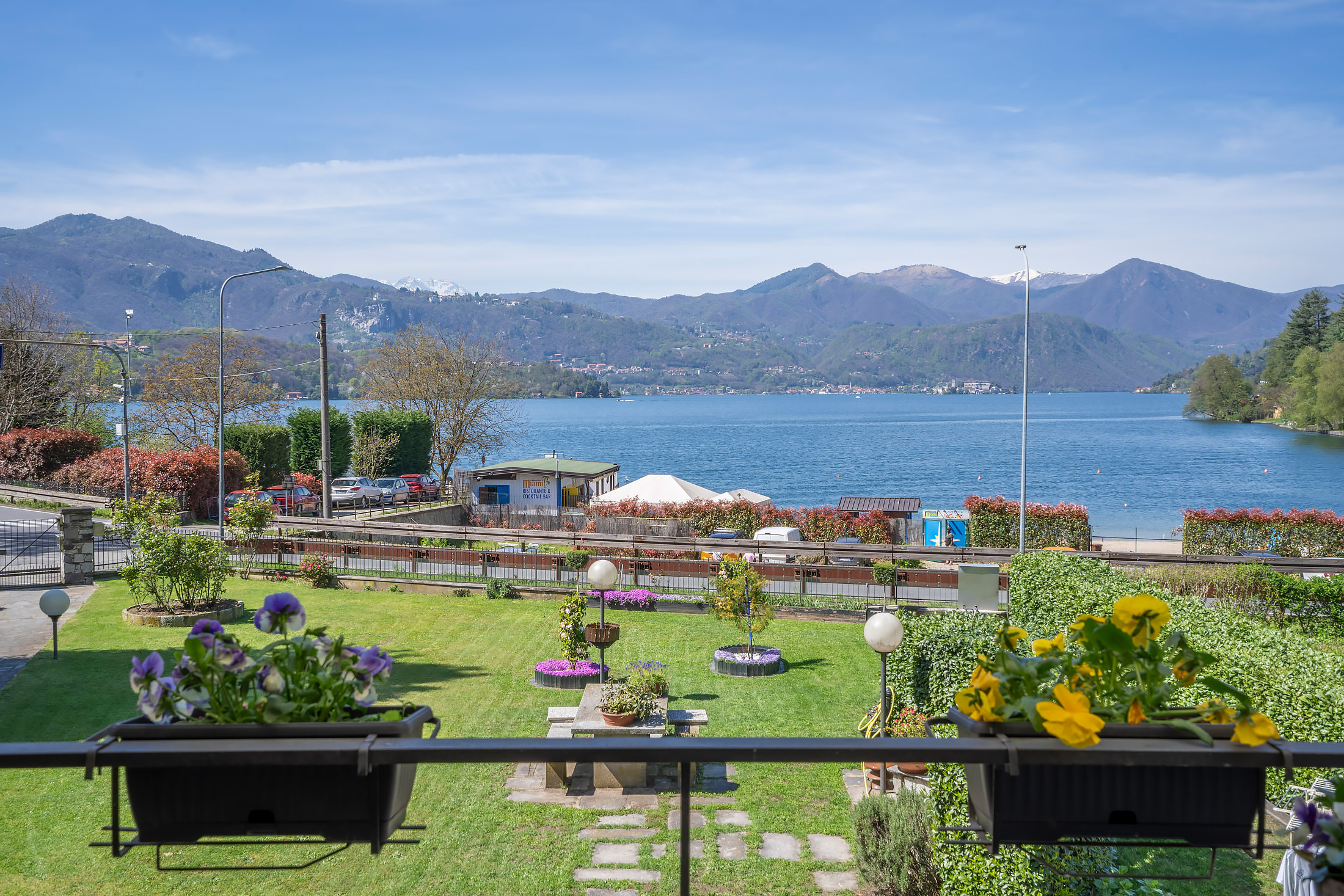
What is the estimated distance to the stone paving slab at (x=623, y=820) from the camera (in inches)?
351

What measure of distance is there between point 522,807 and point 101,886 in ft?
12.2

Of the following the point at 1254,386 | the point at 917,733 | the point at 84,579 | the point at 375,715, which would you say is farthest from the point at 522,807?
the point at 1254,386

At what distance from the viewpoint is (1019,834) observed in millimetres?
1905

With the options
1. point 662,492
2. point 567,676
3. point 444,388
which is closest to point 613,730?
point 567,676

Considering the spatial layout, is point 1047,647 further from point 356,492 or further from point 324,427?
point 356,492

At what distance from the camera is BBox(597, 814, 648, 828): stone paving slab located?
29.2ft

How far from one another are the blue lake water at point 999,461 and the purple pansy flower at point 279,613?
168 feet

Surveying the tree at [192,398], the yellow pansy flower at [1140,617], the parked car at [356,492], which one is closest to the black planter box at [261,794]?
the yellow pansy flower at [1140,617]

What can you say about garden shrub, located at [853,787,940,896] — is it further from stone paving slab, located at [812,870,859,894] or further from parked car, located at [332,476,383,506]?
parked car, located at [332,476,383,506]

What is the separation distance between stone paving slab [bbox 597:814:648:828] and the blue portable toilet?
1002 inches

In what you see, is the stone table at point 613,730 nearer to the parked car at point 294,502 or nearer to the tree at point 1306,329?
the parked car at point 294,502

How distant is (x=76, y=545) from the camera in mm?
20422

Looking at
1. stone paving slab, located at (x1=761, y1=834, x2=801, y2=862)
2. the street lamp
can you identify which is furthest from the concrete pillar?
stone paving slab, located at (x1=761, y1=834, x2=801, y2=862)

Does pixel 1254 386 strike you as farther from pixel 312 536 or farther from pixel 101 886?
pixel 101 886
